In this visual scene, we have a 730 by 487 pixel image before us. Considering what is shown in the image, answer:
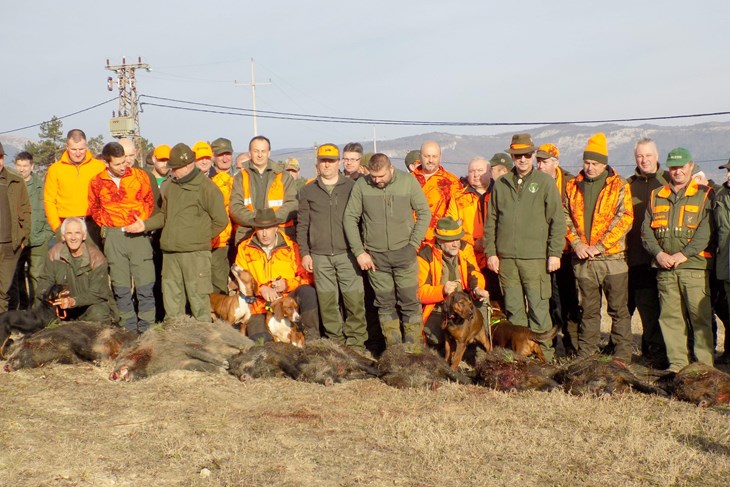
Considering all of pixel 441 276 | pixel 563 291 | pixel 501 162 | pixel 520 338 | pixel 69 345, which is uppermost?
pixel 501 162

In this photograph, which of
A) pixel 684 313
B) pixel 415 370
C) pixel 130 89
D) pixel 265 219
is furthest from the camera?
pixel 130 89

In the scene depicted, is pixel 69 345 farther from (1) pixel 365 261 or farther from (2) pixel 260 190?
(1) pixel 365 261

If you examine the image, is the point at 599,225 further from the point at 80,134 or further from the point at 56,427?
the point at 80,134

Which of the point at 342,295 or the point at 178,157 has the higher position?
the point at 178,157

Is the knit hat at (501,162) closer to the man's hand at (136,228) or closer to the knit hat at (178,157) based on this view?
the knit hat at (178,157)

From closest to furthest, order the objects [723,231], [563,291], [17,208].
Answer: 1. [723,231]
2. [563,291]
3. [17,208]

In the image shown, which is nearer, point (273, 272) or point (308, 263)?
point (308, 263)

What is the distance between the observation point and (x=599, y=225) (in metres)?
7.88

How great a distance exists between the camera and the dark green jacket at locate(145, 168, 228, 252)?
333 inches

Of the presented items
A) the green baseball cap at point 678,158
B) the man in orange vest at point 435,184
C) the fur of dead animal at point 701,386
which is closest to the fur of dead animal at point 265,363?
the man in orange vest at point 435,184

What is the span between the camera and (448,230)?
8.12 metres

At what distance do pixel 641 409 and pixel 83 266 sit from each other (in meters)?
5.87

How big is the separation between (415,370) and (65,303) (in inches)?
156

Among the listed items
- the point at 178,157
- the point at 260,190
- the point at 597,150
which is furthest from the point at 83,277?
the point at 597,150
